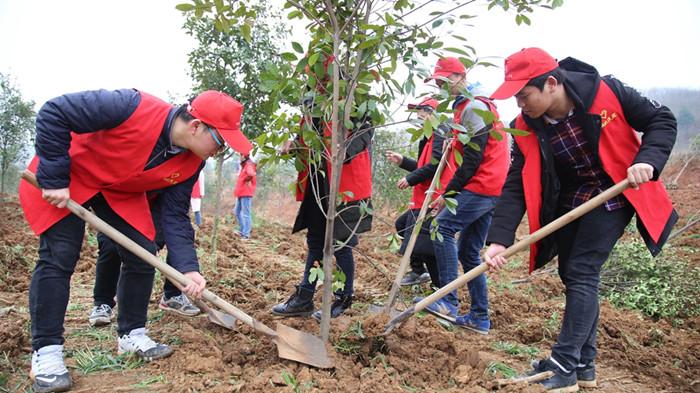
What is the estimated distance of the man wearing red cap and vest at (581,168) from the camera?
7.24 ft

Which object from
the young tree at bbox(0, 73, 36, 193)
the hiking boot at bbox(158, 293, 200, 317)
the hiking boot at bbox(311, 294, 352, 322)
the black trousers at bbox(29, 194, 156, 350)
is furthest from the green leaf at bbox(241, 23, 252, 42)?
the young tree at bbox(0, 73, 36, 193)

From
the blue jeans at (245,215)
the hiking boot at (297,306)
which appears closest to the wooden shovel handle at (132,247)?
the hiking boot at (297,306)

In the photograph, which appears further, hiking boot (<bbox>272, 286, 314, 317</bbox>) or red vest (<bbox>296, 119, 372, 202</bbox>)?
hiking boot (<bbox>272, 286, 314, 317</bbox>)

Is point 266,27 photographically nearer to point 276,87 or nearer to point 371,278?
point 371,278

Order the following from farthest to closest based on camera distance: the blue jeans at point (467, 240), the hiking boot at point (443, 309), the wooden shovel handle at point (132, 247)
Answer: the hiking boot at point (443, 309)
the blue jeans at point (467, 240)
the wooden shovel handle at point (132, 247)

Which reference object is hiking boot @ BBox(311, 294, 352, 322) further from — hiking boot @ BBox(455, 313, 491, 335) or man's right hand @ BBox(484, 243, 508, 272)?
man's right hand @ BBox(484, 243, 508, 272)

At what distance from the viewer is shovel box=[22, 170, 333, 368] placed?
7.20ft

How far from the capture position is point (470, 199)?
3.27 metres

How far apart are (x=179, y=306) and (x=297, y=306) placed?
0.84 m

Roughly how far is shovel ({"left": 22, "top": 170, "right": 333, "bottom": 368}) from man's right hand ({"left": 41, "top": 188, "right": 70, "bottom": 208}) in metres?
0.03

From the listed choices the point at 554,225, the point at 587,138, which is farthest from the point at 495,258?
the point at 587,138

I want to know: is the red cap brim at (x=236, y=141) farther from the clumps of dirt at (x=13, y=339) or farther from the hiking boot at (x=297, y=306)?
the clumps of dirt at (x=13, y=339)

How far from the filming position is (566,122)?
234 cm

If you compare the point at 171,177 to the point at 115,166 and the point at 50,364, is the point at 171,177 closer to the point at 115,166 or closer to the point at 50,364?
the point at 115,166
